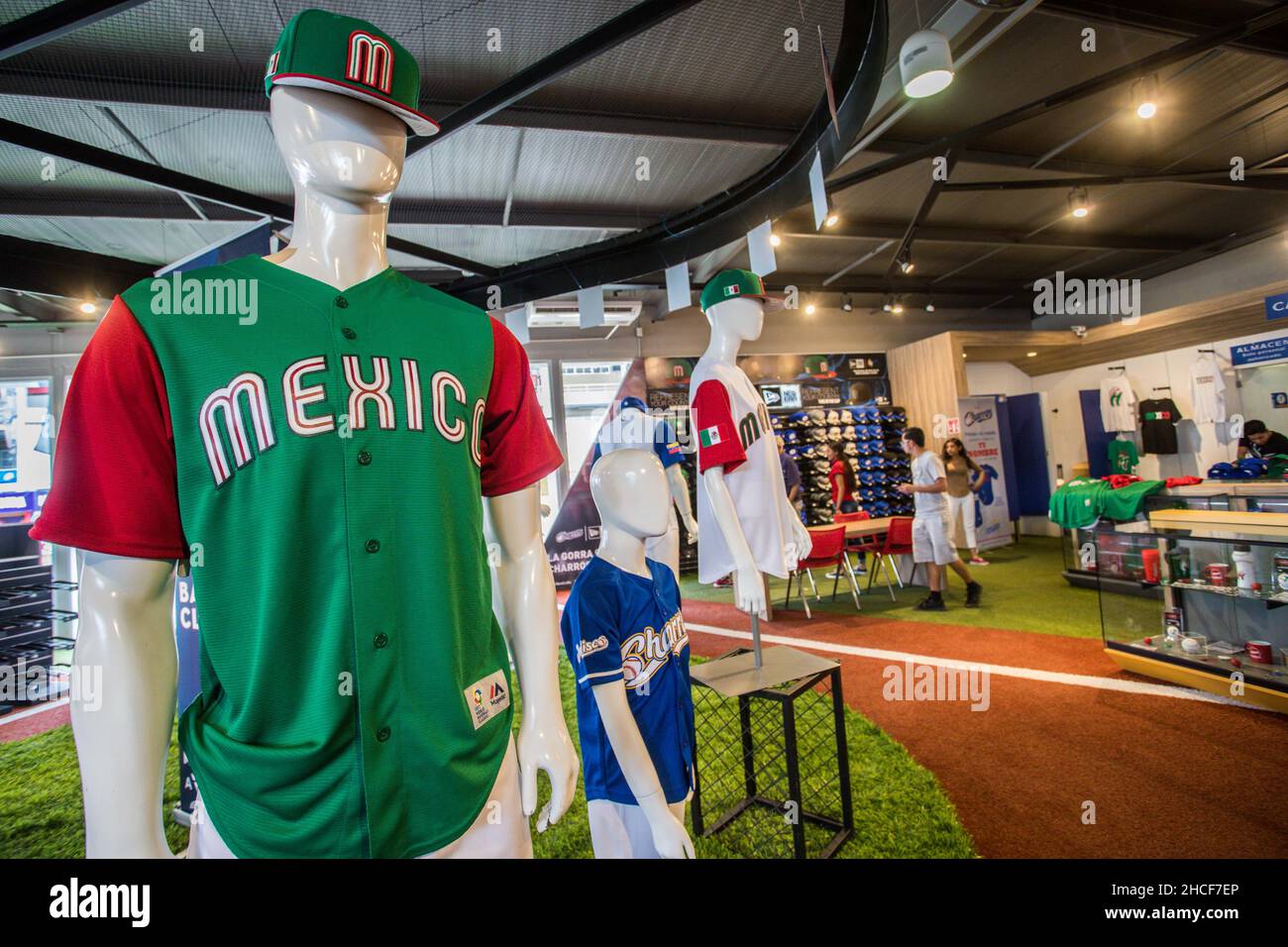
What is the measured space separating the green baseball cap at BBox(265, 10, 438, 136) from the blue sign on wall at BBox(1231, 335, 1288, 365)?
1046cm

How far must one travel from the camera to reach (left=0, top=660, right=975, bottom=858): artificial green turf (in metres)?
2.30

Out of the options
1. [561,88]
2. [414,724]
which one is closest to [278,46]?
[414,724]

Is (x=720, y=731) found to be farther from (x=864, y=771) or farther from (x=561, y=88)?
(x=561, y=88)

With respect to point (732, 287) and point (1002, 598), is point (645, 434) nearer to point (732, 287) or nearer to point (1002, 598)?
point (732, 287)

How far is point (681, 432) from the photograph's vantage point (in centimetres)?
893

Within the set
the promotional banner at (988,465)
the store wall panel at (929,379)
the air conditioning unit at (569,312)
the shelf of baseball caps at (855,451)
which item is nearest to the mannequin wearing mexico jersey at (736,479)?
the air conditioning unit at (569,312)

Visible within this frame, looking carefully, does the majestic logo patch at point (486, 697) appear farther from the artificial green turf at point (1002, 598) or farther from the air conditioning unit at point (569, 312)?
the air conditioning unit at point (569, 312)

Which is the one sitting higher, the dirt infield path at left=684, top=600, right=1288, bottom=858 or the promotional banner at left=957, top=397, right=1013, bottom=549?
the promotional banner at left=957, top=397, right=1013, bottom=549

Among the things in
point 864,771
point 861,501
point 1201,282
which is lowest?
Result: point 864,771

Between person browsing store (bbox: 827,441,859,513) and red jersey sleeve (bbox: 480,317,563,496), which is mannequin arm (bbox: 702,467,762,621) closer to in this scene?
red jersey sleeve (bbox: 480,317,563,496)

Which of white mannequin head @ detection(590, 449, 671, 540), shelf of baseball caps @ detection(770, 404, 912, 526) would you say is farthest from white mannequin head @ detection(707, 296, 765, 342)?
shelf of baseball caps @ detection(770, 404, 912, 526)
